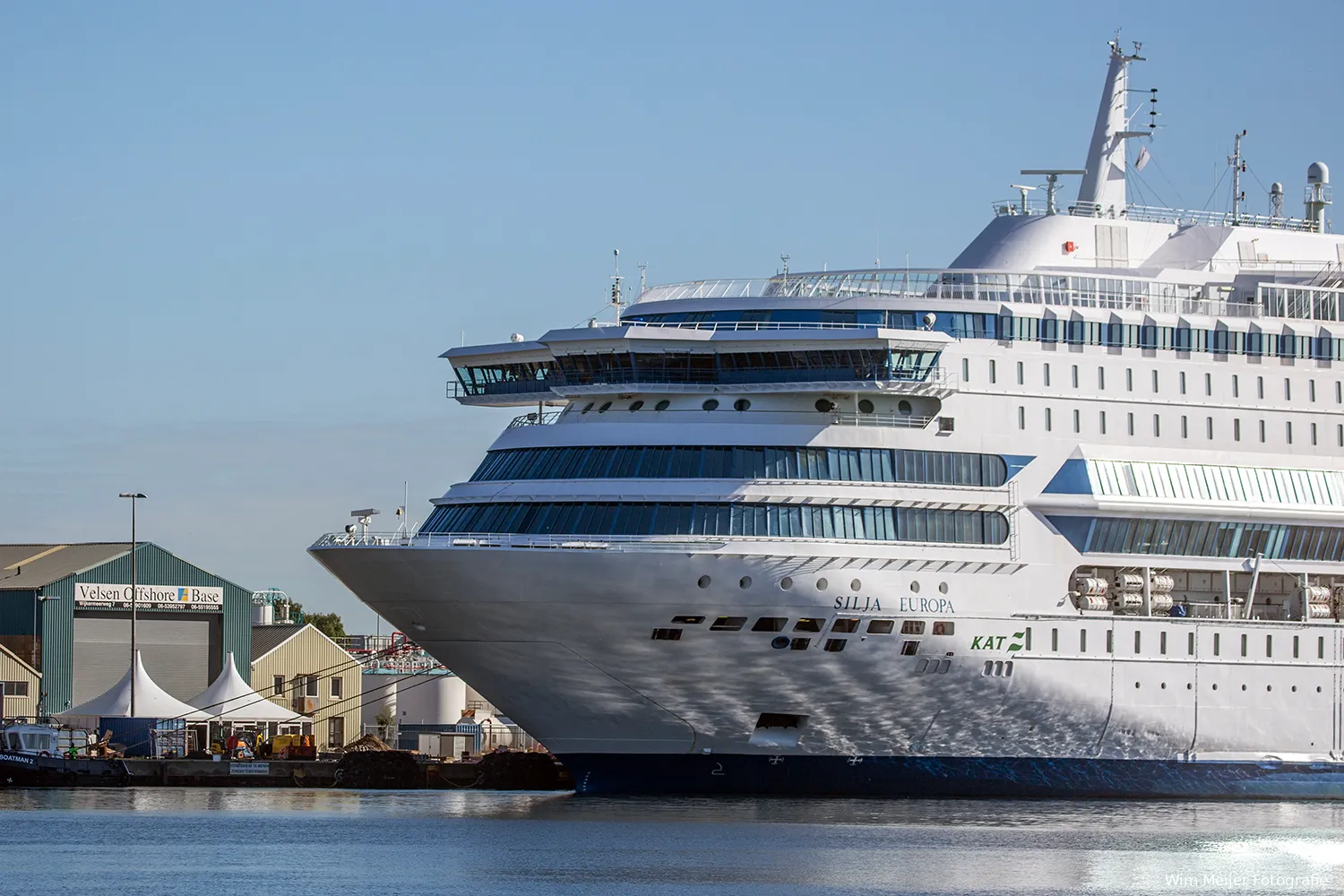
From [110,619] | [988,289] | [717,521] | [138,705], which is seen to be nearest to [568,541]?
[717,521]

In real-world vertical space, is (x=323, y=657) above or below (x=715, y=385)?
below

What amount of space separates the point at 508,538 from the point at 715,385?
258 inches

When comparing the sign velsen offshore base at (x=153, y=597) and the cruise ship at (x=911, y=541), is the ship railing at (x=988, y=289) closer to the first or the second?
the cruise ship at (x=911, y=541)

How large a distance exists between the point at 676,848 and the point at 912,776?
10809mm

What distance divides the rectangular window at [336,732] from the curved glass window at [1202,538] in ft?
133

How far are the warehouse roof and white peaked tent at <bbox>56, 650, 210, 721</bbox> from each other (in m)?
9.28

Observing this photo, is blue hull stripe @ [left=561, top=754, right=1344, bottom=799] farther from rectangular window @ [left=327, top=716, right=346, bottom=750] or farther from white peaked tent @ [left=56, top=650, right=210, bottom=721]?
rectangular window @ [left=327, top=716, right=346, bottom=750]

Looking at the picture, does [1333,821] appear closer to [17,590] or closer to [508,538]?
[508,538]

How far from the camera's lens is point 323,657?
3959 inches

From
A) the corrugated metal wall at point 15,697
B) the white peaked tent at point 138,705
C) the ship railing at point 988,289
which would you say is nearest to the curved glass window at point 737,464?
the ship railing at point 988,289

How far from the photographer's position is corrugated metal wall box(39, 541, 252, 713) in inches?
3632

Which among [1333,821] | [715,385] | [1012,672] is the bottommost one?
[1333,821]

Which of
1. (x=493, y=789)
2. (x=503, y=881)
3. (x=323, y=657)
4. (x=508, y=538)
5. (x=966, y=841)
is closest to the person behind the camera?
(x=503, y=881)

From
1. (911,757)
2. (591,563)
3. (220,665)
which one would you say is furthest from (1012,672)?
(220,665)
